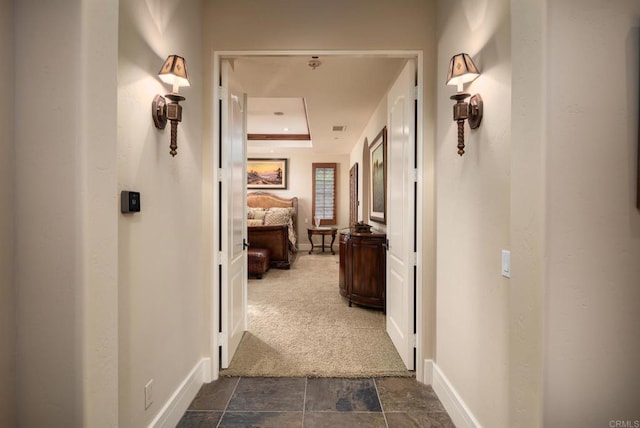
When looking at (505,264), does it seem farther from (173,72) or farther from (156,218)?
(173,72)

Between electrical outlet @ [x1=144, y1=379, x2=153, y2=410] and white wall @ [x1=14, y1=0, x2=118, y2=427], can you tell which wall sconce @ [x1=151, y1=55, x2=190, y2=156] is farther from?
electrical outlet @ [x1=144, y1=379, x2=153, y2=410]

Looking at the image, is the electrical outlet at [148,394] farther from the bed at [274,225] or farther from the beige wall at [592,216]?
the bed at [274,225]

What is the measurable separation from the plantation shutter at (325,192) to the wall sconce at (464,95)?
23.1 ft

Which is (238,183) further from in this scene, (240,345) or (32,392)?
(32,392)

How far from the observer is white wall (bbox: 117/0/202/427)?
1.40 meters

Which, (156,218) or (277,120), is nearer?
(156,218)

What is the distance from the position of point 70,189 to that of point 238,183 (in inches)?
70.4

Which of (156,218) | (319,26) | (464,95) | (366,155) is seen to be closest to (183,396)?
(156,218)

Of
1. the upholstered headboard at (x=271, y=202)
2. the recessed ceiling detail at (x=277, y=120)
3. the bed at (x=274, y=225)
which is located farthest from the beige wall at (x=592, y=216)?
the upholstered headboard at (x=271, y=202)

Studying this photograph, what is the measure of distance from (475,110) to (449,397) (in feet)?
5.57

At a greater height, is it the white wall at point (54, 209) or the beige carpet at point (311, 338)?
the white wall at point (54, 209)

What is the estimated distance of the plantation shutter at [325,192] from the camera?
8.70 metres

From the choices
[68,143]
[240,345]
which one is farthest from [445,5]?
[240,345]

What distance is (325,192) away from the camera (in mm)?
8719
